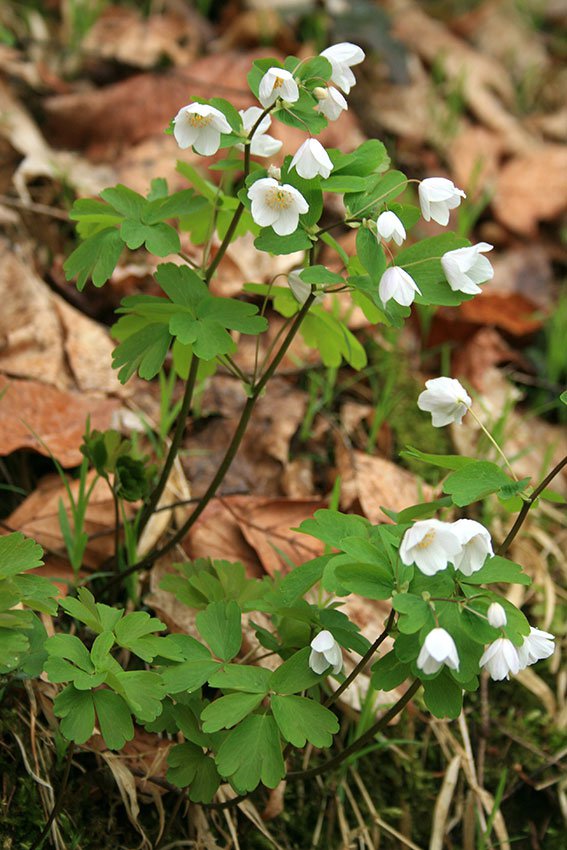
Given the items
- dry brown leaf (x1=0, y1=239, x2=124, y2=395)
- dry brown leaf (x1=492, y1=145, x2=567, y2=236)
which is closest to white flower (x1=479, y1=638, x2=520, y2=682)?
dry brown leaf (x1=0, y1=239, x2=124, y2=395)

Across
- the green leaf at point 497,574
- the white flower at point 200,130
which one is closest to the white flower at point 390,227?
the white flower at point 200,130

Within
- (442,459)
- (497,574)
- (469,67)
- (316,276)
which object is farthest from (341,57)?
(469,67)

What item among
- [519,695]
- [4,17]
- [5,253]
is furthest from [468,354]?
[4,17]

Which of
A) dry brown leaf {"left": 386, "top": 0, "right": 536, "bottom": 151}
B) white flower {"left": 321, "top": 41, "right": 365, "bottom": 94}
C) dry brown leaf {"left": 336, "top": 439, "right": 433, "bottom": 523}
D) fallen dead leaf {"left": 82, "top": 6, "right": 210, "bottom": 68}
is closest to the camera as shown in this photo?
white flower {"left": 321, "top": 41, "right": 365, "bottom": 94}

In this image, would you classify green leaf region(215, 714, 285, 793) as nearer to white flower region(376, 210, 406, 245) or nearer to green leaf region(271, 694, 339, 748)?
green leaf region(271, 694, 339, 748)

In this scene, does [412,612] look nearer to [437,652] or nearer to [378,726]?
[437,652]
